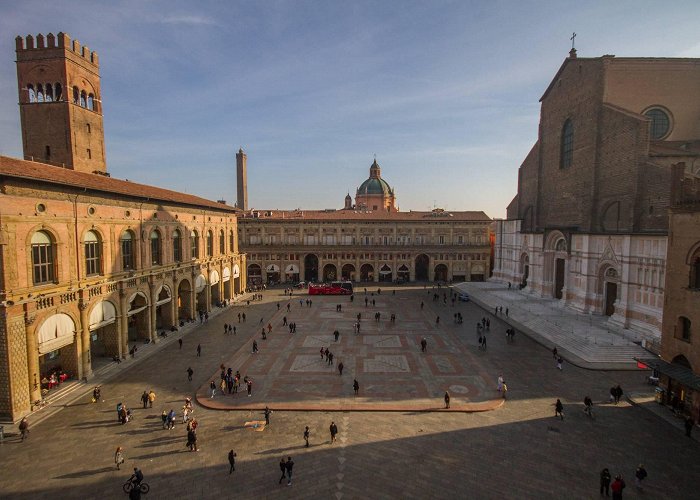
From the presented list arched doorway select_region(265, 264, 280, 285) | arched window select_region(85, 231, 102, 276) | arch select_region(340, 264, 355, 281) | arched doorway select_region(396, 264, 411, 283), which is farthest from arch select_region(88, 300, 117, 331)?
arched doorway select_region(396, 264, 411, 283)

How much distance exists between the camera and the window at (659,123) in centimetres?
4147

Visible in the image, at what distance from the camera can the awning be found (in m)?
19.1

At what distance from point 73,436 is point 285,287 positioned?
45992 millimetres

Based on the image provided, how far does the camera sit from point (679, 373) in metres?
20.2

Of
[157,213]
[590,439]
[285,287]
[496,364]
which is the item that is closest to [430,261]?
[285,287]

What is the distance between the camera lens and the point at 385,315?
43.0 meters

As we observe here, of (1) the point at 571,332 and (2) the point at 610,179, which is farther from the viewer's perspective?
(2) the point at 610,179

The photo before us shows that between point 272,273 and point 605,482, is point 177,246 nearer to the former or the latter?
point 272,273

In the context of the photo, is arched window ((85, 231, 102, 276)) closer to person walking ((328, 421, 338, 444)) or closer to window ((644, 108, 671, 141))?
person walking ((328, 421, 338, 444))

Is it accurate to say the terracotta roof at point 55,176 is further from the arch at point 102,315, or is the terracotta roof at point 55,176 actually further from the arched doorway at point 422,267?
the arched doorway at point 422,267

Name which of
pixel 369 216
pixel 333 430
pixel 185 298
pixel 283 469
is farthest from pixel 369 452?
pixel 369 216

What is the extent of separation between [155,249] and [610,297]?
140 feet

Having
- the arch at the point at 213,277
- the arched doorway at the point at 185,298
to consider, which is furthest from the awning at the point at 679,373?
the arch at the point at 213,277

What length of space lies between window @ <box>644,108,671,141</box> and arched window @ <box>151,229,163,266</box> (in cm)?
5142
